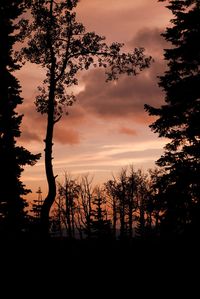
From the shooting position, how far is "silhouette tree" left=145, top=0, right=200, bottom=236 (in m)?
20.0

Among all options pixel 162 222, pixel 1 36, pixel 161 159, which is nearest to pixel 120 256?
pixel 162 222

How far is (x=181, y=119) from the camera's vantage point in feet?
70.5

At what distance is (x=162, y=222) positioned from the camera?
20172mm

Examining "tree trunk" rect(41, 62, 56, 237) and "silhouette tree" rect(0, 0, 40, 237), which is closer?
"tree trunk" rect(41, 62, 56, 237)

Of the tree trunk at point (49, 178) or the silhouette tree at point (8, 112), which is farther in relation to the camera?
the silhouette tree at point (8, 112)

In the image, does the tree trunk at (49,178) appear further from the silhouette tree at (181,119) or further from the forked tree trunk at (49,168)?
the silhouette tree at (181,119)

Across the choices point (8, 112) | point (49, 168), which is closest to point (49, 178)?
point (49, 168)

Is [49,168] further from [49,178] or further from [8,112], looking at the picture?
[8,112]

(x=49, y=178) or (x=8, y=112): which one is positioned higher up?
Answer: (x=8, y=112)

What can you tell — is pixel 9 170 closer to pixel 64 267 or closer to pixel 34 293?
pixel 64 267

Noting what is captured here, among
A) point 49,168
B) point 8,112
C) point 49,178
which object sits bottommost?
point 49,178

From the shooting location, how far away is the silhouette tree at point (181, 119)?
2005 cm

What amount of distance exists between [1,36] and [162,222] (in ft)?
47.5

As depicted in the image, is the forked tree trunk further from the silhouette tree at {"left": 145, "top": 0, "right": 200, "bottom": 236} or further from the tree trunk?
the silhouette tree at {"left": 145, "top": 0, "right": 200, "bottom": 236}
